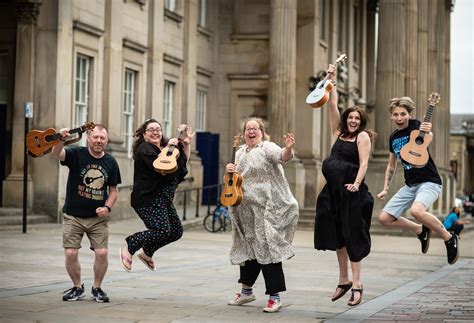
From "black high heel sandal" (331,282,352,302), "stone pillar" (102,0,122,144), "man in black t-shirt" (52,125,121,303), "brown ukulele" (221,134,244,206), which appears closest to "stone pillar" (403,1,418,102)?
"stone pillar" (102,0,122,144)

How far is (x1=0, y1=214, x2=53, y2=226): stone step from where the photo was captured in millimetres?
22455

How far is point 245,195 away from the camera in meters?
10.9

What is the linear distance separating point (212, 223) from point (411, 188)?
14862 millimetres

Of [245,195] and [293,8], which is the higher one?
[293,8]

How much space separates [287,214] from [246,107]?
27.0 meters

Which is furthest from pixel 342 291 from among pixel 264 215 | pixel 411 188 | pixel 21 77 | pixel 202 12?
pixel 202 12

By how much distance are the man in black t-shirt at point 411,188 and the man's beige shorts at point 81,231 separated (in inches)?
116

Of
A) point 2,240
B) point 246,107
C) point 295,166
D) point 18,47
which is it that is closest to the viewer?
point 2,240

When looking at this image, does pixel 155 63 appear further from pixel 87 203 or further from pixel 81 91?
pixel 87 203

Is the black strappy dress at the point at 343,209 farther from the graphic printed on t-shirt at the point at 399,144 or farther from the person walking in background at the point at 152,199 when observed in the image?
the person walking in background at the point at 152,199

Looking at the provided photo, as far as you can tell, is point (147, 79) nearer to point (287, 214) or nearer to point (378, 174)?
point (378, 174)

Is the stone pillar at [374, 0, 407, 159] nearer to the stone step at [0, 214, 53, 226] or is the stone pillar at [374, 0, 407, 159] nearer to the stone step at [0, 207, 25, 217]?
the stone step at [0, 214, 53, 226]

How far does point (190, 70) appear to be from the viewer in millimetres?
33562

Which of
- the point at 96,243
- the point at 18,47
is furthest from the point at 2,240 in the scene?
the point at 96,243
